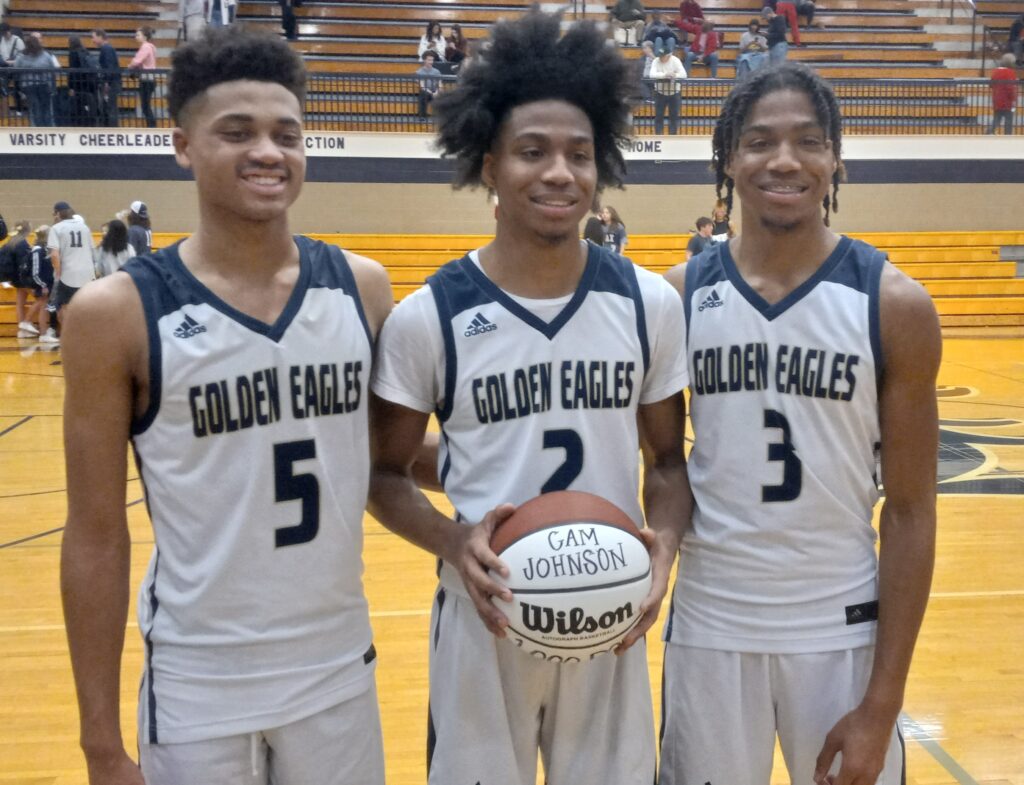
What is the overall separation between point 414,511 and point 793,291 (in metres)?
0.84

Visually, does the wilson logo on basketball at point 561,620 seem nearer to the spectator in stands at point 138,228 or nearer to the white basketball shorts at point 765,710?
the white basketball shorts at point 765,710

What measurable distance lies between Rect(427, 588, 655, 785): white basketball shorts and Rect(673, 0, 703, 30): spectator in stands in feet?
53.4

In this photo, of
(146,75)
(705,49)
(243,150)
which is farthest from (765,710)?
(705,49)

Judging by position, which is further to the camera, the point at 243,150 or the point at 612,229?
the point at 612,229

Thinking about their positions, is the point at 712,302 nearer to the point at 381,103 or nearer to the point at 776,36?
the point at 381,103

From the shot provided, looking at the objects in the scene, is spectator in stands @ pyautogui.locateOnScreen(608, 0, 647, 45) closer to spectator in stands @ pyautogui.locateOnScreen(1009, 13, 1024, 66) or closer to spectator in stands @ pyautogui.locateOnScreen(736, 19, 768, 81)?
spectator in stands @ pyautogui.locateOnScreen(736, 19, 768, 81)

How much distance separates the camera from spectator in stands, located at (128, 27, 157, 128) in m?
13.7

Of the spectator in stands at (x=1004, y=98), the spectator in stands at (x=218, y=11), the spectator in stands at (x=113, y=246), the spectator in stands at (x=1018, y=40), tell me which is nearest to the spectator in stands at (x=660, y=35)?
the spectator in stands at (x=1004, y=98)

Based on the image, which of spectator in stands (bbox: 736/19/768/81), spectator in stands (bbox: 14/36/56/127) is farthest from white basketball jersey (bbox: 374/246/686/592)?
spectator in stands (bbox: 736/19/768/81)

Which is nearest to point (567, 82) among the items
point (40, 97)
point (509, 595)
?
point (509, 595)

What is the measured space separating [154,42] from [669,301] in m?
15.8

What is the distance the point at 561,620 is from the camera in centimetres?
176

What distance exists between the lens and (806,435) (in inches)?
79.6

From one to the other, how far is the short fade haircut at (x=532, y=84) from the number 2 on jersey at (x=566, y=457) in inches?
21.2
